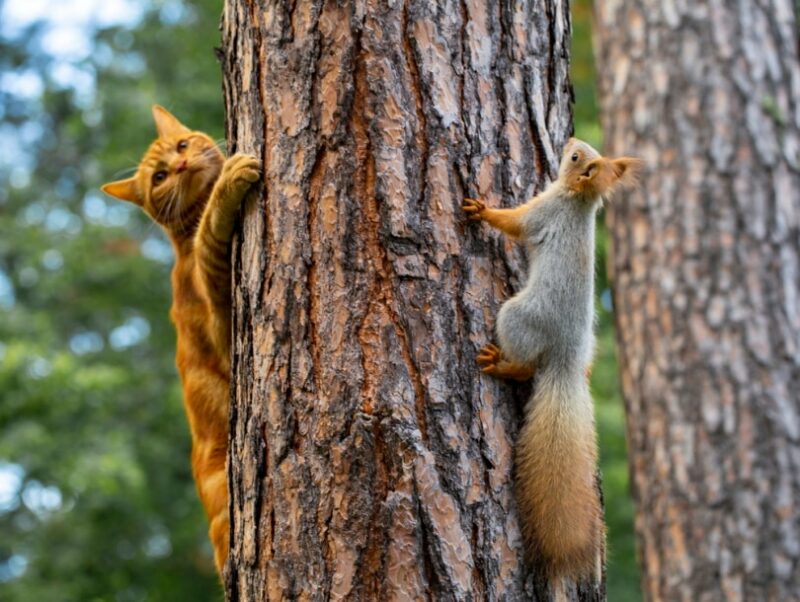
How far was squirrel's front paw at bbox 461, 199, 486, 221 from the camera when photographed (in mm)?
2297

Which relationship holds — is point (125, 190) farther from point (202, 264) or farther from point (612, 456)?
point (612, 456)

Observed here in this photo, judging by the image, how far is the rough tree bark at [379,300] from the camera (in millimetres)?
2109

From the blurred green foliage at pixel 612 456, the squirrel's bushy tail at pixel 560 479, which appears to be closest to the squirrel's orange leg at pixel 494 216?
the squirrel's bushy tail at pixel 560 479

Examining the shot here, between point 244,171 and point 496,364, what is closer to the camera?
point 496,364

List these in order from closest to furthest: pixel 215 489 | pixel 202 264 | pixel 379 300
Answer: pixel 379 300 < pixel 202 264 < pixel 215 489

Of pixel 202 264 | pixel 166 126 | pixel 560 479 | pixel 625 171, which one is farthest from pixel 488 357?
pixel 166 126

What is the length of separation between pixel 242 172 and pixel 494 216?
65 centimetres

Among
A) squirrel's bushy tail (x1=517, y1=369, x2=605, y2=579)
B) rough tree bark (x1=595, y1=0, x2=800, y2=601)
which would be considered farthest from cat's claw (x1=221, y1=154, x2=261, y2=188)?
rough tree bark (x1=595, y1=0, x2=800, y2=601)

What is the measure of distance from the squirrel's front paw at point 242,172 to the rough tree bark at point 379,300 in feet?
0.11

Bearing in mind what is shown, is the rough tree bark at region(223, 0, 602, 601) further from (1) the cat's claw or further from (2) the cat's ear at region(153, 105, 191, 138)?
(2) the cat's ear at region(153, 105, 191, 138)

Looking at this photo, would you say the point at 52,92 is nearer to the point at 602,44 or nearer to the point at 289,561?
the point at 602,44

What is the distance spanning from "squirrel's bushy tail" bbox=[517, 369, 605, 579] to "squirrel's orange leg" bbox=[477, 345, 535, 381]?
0.09 m

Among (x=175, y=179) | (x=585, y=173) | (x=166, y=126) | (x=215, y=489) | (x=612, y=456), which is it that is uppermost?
(x=166, y=126)

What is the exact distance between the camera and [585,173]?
2.51m
